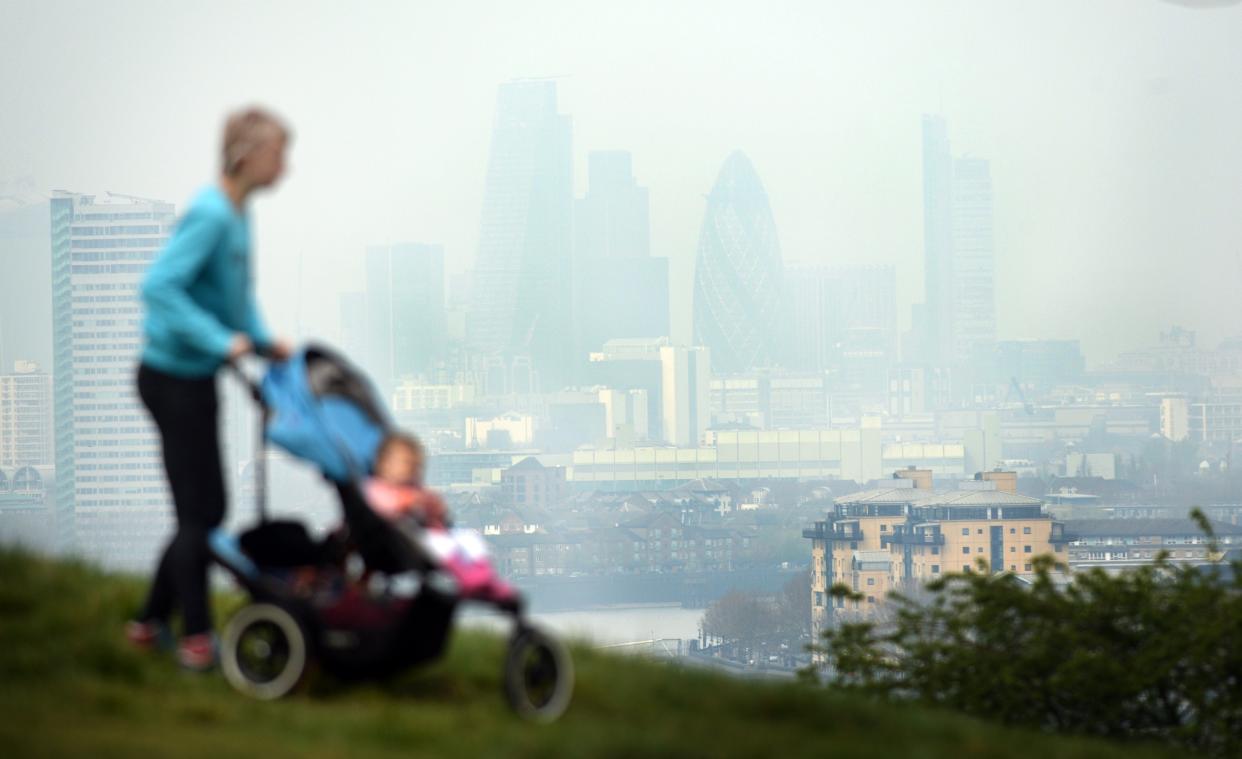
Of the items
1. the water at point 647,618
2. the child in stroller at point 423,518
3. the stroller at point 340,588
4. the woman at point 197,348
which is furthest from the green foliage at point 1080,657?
the water at point 647,618

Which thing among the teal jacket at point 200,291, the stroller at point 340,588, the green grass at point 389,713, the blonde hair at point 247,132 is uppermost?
the blonde hair at point 247,132

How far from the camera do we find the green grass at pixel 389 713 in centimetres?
529

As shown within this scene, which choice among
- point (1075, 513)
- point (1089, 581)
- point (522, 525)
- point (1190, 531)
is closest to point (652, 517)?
point (522, 525)

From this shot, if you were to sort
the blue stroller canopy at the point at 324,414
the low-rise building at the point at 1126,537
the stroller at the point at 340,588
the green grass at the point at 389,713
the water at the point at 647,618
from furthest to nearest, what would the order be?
the water at the point at 647,618 → the low-rise building at the point at 1126,537 → the blue stroller canopy at the point at 324,414 → the stroller at the point at 340,588 → the green grass at the point at 389,713

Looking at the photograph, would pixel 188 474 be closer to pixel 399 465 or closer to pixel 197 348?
pixel 197 348

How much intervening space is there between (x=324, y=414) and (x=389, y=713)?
45.7 inches

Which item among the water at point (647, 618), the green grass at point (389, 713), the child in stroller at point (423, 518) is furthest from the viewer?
the water at point (647, 618)

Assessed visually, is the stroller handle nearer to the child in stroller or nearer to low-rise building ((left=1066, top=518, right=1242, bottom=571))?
the child in stroller

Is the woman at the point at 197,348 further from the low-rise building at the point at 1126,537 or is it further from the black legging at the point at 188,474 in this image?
the low-rise building at the point at 1126,537

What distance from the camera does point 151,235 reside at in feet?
645

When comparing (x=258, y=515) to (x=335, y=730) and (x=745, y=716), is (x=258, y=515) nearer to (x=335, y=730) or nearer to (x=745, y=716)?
(x=335, y=730)

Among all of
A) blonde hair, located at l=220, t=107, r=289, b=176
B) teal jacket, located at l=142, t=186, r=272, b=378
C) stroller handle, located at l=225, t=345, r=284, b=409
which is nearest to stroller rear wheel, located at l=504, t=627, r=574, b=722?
stroller handle, located at l=225, t=345, r=284, b=409

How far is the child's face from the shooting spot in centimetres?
606

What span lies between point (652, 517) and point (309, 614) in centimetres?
19110
